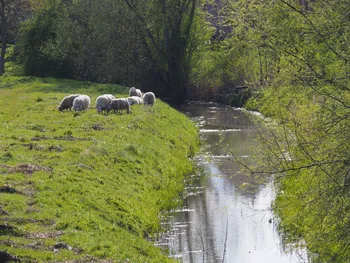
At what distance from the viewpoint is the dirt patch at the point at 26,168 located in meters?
16.5

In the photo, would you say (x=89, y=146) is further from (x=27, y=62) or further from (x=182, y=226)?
(x=27, y=62)

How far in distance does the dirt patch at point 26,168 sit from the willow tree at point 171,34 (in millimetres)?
32896

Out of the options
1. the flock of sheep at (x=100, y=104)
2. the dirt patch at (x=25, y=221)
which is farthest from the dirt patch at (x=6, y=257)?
the flock of sheep at (x=100, y=104)

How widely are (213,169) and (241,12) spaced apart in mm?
13882

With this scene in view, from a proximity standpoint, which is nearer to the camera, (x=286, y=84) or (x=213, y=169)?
(x=286, y=84)

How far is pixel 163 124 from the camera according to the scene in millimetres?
29953

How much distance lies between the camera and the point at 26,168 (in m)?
16.9

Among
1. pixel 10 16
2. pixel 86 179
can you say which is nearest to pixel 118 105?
pixel 86 179

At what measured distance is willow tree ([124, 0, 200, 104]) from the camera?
49.2 metres

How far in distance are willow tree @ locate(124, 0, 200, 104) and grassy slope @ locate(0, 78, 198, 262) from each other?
18251 millimetres

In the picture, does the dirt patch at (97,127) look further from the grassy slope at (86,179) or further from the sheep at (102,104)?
the sheep at (102,104)

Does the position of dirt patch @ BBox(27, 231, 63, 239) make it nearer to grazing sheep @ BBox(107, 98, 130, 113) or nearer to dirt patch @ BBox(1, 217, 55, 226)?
dirt patch @ BBox(1, 217, 55, 226)

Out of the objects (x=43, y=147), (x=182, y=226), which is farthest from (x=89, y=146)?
(x=182, y=226)

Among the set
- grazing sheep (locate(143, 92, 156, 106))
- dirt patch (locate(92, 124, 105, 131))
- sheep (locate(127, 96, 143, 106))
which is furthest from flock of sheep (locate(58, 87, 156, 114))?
grazing sheep (locate(143, 92, 156, 106))
